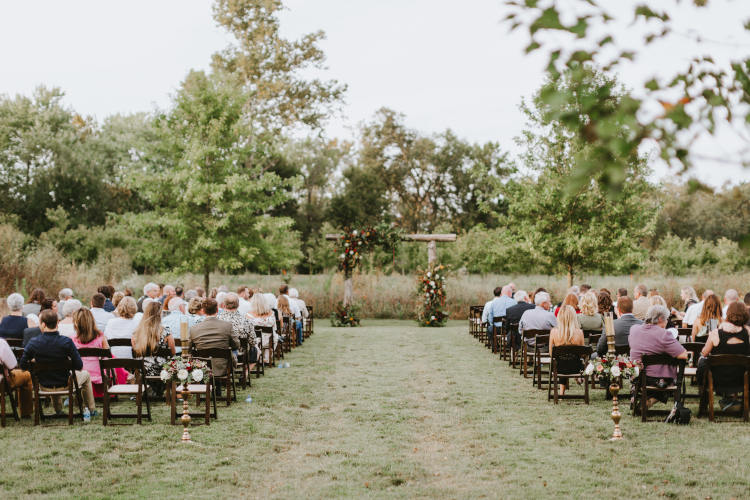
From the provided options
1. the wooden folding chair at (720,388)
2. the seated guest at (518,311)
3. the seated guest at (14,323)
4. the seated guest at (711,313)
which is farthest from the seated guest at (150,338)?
the seated guest at (711,313)

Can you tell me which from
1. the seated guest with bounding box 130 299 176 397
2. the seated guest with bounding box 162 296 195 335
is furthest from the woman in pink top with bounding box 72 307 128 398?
the seated guest with bounding box 162 296 195 335

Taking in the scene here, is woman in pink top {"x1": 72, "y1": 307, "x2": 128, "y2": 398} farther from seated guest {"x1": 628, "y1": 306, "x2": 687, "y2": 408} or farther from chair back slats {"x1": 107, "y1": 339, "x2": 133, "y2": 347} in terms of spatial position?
seated guest {"x1": 628, "y1": 306, "x2": 687, "y2": 408}

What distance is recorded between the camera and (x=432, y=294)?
69.0 feet

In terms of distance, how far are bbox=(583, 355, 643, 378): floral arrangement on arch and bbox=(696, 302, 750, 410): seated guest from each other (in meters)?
1.14

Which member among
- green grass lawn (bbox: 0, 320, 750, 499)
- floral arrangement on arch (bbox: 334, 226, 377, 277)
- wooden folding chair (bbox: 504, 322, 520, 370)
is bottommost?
green grass lawn (bbox: 0, 320, 750, 499)

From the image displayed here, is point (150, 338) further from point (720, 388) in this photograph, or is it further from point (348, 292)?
point (348, 292)

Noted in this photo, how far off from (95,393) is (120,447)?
2.55m

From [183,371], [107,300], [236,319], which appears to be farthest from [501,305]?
[183,371]

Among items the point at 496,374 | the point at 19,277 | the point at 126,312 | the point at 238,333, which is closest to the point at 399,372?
the point at 496,374

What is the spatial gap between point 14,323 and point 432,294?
13.8m

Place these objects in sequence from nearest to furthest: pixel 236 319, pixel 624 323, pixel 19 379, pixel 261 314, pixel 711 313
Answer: pixel 19 379, pixel 711 313, pixel 624 323, pixel 236 319, pixel 261 314

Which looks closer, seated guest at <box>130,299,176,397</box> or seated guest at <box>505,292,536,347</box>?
seated guest at <box>130,299,176,397</box>

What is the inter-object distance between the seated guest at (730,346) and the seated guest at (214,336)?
6.22m

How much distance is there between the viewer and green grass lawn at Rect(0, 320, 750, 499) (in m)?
5.29
